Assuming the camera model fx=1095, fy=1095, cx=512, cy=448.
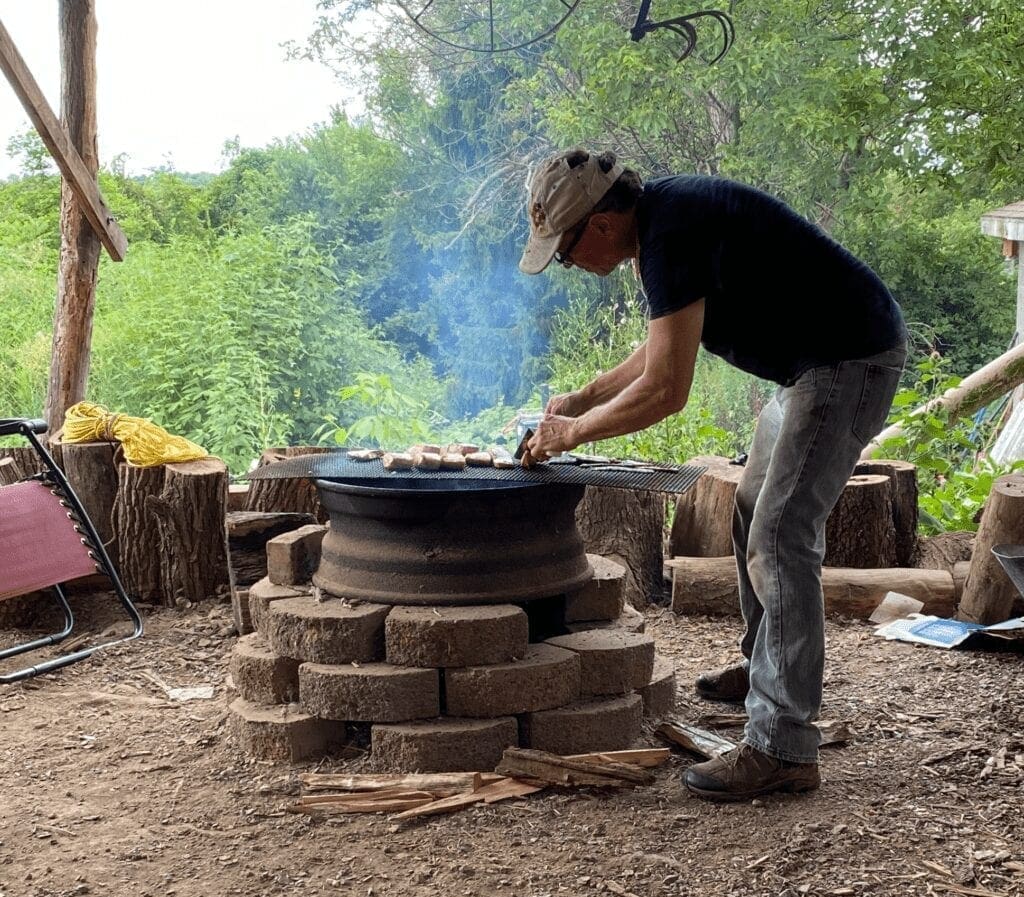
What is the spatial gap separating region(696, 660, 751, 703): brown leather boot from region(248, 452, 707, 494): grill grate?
2.55ft

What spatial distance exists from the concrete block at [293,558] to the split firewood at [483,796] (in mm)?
1021

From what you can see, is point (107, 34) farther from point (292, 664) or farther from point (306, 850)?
point (306, 850)

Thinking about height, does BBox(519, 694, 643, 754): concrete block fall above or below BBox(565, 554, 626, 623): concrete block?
below

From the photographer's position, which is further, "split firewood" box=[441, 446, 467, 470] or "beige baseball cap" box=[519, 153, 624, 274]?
"split firewood" box=[441, 446, 467, 470]

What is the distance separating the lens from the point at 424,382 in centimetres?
1169

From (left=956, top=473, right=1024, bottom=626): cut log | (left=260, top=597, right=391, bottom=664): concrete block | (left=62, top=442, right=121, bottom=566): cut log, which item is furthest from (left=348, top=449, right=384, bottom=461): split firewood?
(left=956, top=473, right=1024, bottom=626): cut log

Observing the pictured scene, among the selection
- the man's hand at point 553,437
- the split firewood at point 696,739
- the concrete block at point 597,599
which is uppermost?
the man's hand at point 553,437

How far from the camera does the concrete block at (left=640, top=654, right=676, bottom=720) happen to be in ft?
11.7

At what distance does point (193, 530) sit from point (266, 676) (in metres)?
1.85

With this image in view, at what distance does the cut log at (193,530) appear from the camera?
16.3 feet

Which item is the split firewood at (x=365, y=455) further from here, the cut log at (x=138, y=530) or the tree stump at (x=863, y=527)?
the tree stump at (x=863, y=527)

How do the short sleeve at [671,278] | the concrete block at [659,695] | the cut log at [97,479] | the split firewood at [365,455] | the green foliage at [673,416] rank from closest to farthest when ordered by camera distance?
the short sleeve at [671,278] → the concrete block at [659,695] → the split firewood at [365,455] → the cut log at [97,479] → the green foliage at [673,416]

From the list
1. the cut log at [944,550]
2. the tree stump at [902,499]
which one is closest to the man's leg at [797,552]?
the tree stump at [902,499]

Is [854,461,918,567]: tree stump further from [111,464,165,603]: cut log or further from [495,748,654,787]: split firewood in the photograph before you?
[111,464,165,603]: cut log
